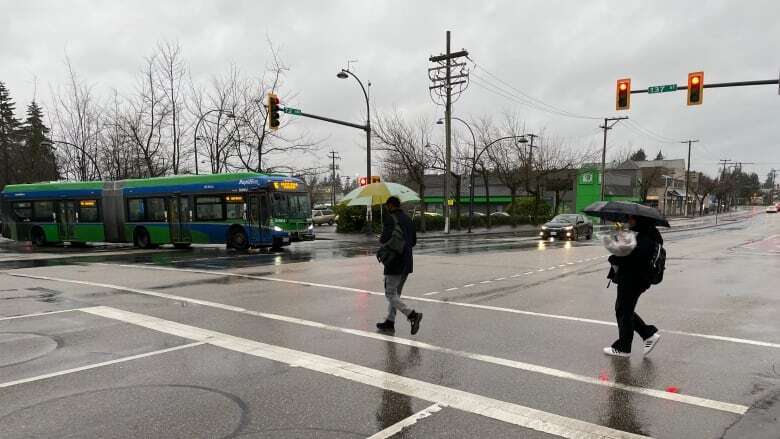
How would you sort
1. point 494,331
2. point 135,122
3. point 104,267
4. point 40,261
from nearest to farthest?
point 494,331
point 104,267
point 40,261
point 135,122

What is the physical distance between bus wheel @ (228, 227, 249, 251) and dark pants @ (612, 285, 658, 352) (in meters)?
16.1

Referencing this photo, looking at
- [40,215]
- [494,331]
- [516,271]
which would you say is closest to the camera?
[494,331]

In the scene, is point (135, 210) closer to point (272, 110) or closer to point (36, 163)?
point (272, 110)

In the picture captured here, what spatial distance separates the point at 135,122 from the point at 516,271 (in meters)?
28.3

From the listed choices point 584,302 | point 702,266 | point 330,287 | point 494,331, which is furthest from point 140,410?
point 702,266

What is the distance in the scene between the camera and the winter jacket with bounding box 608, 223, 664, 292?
5.49 meters

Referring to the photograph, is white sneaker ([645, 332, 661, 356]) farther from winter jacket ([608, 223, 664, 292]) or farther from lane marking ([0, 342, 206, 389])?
lane marking ([0, 342, 206, 389])

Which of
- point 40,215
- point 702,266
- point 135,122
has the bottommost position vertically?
point 702,266

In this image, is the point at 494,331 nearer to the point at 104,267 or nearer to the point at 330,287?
the point at 330,287

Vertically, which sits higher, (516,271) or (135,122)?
(135,122)

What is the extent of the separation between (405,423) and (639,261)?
3.22 metres

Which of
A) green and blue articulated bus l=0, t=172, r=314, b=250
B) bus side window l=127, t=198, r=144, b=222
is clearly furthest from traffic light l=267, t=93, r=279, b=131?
bus side window l=127, t=198, r=144, b=222

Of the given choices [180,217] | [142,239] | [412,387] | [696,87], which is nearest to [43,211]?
[142,239]

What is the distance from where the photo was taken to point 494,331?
6.97 metres
